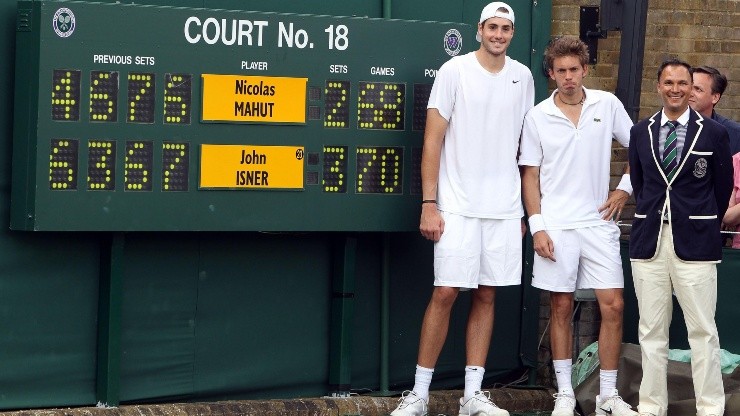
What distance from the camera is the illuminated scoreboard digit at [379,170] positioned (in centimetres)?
828

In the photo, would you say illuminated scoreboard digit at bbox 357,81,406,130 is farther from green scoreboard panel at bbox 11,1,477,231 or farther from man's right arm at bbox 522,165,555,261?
man's right arm at bbox 522,165,555,261

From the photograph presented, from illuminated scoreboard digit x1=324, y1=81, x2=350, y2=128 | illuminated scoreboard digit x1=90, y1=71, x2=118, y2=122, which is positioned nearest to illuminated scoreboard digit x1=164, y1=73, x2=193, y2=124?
illuminated scoreboard digit x1=90, y1=71, x2=118, y2=122

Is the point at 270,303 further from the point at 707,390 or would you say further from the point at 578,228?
the point at 707,390

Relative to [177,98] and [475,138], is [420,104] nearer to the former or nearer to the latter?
[475,138]

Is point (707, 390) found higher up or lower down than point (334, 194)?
lower down

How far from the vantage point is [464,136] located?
8133 millimetres

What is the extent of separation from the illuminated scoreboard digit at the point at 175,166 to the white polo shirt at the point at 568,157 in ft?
6.33

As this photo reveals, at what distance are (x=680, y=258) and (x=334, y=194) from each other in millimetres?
1953

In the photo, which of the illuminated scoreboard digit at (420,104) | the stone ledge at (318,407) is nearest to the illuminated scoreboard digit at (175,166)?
the stone ledge at (318,407)

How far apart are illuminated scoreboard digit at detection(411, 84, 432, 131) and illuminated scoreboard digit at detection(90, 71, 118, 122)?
1787mm

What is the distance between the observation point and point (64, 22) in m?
7.43

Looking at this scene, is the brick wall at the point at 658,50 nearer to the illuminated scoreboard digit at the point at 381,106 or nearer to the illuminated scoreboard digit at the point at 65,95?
the illuminated scoreboard digit at the point at 381,106

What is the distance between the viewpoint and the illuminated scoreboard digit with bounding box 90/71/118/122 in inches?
297

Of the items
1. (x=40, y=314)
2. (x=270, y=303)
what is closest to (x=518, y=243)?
(x=270, y=303)
